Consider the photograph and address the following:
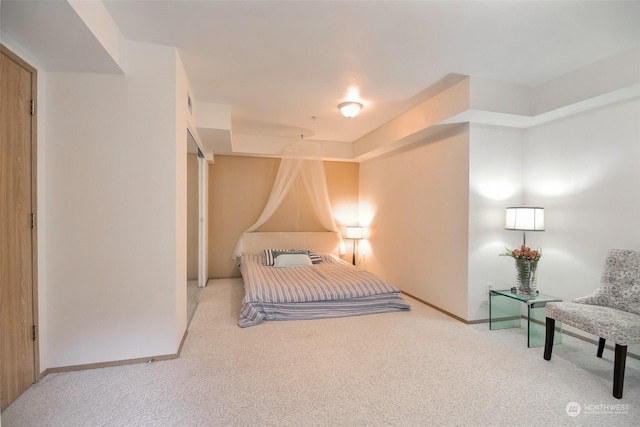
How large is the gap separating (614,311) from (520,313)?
3.74 feet

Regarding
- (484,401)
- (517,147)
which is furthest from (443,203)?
(484,401)

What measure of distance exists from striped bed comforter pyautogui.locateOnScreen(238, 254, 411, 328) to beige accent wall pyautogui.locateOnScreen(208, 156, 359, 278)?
1439mm

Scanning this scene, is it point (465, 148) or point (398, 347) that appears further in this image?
point (465, 148)

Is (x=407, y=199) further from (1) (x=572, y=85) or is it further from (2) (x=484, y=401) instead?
(2) (x=484, y=401)

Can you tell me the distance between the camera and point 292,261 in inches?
190

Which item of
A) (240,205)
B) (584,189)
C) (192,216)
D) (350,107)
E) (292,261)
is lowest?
(292,261)

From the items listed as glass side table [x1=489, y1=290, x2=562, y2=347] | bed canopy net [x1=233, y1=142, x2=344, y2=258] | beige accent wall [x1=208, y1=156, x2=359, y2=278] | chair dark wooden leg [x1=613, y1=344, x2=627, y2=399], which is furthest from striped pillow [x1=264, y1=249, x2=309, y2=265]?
chair dark wooden leg [x1=613, y1=344, x2=627, y2=399]

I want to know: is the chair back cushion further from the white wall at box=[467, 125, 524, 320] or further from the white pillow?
the white pillow

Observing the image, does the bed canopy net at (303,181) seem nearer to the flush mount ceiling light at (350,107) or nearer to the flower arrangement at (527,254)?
the flush mount ceiling light at (350,107)

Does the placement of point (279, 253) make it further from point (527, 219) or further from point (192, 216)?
point (527, 219)

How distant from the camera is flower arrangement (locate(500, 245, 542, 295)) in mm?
2917

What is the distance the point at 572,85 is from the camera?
9.06 ft

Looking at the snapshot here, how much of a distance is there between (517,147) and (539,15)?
176 centimetres

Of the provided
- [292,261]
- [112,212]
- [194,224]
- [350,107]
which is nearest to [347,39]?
[350,107]
